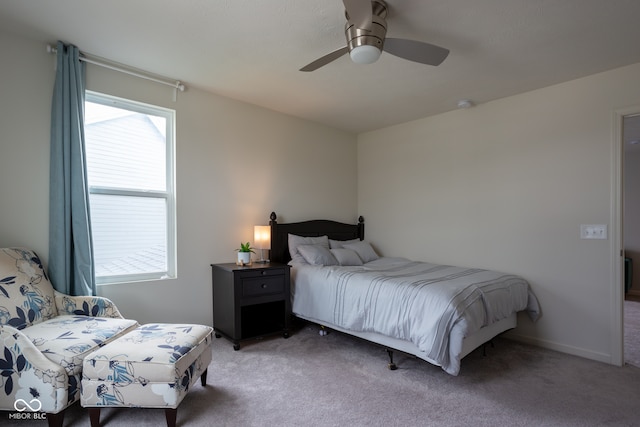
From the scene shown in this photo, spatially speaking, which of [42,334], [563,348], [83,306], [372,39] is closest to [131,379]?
[42,334]

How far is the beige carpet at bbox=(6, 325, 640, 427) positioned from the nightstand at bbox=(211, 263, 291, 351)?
0.73ft

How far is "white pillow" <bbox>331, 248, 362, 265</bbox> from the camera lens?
3.87 m

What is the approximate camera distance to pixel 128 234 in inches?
120

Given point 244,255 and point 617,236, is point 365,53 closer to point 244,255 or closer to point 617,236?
point 244,255

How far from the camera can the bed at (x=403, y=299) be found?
2361 millimetres

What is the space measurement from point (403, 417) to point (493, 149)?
110 inches

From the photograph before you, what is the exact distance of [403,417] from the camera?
2033 millimetres

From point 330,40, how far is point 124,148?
2.01 metres

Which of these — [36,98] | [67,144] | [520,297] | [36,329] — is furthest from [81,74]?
[520,297]

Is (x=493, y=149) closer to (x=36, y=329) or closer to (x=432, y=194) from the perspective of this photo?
(x=432, y=194)

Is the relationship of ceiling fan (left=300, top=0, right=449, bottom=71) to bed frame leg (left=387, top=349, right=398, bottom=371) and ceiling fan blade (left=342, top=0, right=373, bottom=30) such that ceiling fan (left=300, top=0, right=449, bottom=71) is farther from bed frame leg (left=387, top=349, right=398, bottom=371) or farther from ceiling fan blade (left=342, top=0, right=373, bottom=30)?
bed frame leg (left=387, top=349, right=398, bottom=371)

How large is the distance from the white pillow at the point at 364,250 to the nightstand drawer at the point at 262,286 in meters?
1.18

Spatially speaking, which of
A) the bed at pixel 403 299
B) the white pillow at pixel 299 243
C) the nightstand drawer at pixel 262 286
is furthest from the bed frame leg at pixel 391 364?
the white pillow at pixel 299 243

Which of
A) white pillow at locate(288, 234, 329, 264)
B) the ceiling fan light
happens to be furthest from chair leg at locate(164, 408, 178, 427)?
the ceiling fan light
